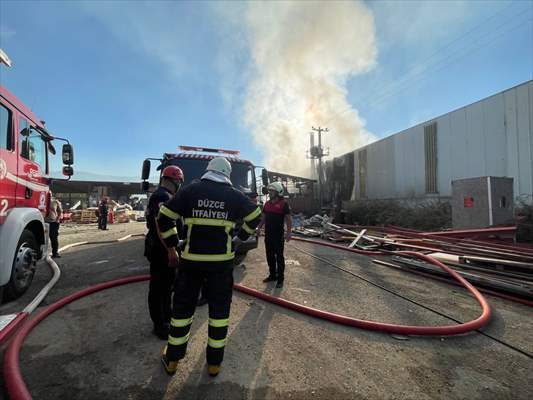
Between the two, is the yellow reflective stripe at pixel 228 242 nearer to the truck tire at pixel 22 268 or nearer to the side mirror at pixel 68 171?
the truck tire at pixel 22 268

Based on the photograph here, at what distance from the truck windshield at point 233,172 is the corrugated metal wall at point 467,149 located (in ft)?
46.9

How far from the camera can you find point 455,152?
57.4 ft

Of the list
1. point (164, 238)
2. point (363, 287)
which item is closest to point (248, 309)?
point (164, 238)

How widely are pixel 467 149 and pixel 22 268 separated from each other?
20136 millimetres

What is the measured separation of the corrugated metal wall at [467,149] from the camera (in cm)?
1394

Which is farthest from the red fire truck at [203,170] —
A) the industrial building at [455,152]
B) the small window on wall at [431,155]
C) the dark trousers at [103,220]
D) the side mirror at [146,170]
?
the small window on wall at [431,155]

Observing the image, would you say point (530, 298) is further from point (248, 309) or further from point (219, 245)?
point (219, 245)

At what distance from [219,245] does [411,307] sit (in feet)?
10.1

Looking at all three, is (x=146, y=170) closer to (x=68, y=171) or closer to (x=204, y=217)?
(x=68, y=171)

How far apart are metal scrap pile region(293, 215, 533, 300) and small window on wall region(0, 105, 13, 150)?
7.04 metres

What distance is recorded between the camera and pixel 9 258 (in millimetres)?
3510

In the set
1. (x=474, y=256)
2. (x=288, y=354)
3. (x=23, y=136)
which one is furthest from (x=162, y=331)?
(x=474, y=256)

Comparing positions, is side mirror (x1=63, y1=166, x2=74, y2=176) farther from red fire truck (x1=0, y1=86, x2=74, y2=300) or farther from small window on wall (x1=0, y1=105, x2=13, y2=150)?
small window on wall (x1=0, y1=105, x2=13, y2=150)

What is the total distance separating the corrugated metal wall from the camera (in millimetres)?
13938
